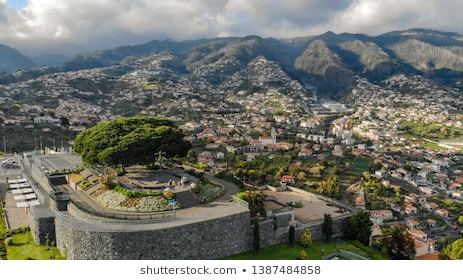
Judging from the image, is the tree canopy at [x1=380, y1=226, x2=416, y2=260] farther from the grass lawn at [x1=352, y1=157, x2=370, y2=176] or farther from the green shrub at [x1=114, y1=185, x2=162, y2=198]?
the grass lawn at [x1=352, y1=157, x2=370, y2=176]

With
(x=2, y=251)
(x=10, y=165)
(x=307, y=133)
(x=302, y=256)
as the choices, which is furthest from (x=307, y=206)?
(x=307, y=133)

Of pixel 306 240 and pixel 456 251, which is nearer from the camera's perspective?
pixel 306 240

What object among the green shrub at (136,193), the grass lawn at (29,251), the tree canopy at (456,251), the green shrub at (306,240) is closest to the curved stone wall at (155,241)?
the grass lawn at (29,251)

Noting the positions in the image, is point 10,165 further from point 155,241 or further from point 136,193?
point 155,241

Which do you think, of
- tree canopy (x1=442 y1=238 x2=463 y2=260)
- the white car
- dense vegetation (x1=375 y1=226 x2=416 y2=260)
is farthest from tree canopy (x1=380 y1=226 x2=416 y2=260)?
the white car

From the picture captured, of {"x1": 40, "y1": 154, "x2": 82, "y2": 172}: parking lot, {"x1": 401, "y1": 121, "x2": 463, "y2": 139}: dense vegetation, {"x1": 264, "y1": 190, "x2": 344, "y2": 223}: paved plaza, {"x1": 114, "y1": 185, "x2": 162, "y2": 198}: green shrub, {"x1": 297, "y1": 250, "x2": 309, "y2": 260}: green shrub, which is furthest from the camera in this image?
{"x1": 401, "y1": 121, "x2": 463, "y2": 139}: dense vegetation

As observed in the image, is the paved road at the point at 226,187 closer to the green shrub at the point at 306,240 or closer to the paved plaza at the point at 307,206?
the paved plaza at the point at 307,206
